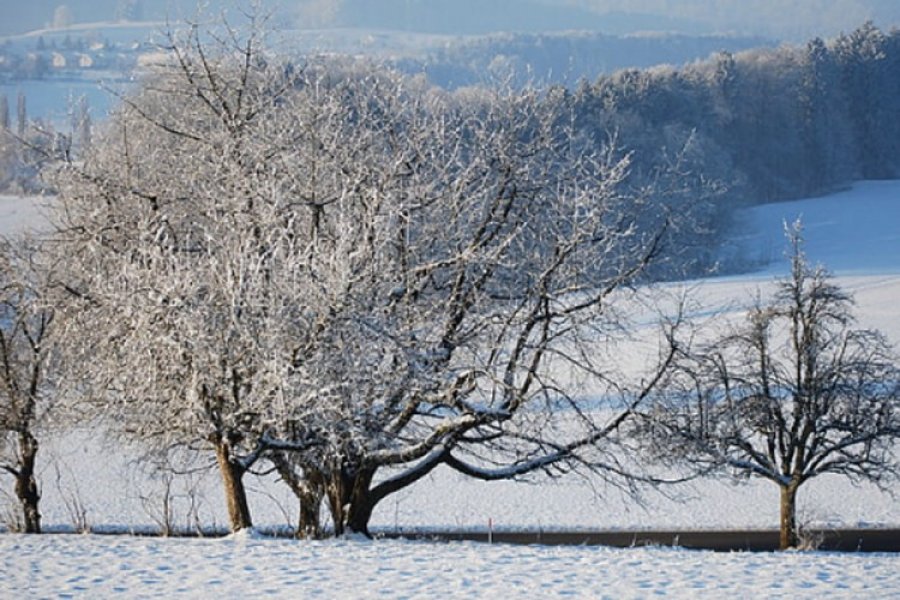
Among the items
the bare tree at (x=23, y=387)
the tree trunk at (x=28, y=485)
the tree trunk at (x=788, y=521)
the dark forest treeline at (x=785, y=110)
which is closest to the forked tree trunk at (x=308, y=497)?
the bare tree at (x=23, y=387)

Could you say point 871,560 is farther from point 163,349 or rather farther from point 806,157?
point 806,157

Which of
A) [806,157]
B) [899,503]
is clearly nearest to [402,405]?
[899,503]

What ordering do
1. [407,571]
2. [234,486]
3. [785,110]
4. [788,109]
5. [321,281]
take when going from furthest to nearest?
[788,109], [785,110], [234,486], [321,281], [407,571]

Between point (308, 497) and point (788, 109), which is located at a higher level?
point (788, 109)

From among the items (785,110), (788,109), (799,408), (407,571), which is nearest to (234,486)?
(407,571)

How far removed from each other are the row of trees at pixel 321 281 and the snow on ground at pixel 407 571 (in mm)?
1186

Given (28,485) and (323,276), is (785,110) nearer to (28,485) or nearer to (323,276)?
(28,485)

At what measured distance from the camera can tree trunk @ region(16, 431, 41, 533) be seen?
53.7 feet

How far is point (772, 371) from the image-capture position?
21.9m

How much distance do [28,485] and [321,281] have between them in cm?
924

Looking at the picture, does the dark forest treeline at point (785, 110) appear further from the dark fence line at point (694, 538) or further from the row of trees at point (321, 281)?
the row of trees at point (321, 281)

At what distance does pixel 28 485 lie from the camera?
16766mm

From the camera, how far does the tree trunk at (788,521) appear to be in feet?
64.8

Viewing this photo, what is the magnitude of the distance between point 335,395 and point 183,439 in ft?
6.43
